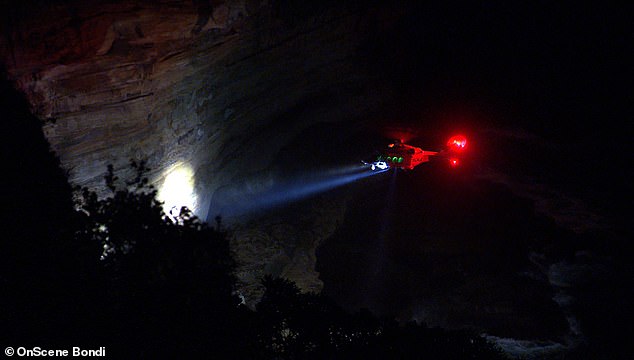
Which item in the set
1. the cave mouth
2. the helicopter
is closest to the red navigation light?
the helicopter

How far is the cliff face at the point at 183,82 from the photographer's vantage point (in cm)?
955

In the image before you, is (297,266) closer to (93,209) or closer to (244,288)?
(244,288)

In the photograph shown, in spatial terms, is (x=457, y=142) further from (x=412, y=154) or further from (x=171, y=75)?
(x=171, y=75)

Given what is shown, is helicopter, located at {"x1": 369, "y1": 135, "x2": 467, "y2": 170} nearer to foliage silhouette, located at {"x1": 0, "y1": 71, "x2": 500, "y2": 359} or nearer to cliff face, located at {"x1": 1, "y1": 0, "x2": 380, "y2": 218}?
cliff face, located at {"x1": 1, "y1": 0, "x2": 380, "y2": 218}

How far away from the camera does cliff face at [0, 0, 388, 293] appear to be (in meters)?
9.55

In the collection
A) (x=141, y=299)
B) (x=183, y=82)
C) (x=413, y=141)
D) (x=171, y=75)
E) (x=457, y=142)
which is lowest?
(x=141, y=299)

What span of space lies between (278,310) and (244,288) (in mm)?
8855

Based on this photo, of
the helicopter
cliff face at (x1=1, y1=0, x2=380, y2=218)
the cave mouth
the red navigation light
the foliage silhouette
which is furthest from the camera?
the red navigation light

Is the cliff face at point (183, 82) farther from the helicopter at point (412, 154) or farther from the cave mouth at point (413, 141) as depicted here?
the helicopter at point (412, 154)

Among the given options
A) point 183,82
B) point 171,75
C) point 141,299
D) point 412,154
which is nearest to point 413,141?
point 412,154

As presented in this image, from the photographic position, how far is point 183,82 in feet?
41.4

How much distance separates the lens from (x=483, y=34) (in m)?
20.2

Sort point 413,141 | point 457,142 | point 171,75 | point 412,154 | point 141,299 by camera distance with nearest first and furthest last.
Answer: point 141,299 → point 171,75 → point 412,154 → point 457,142 → point 413,141

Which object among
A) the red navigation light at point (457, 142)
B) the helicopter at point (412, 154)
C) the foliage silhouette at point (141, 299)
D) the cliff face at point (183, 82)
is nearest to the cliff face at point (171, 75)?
the cliff face at point (183, 82)
